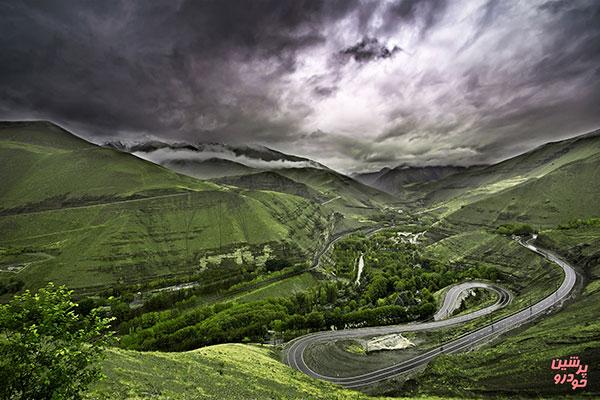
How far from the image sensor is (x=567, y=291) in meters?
101

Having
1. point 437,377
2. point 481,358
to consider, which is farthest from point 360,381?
point 481,358

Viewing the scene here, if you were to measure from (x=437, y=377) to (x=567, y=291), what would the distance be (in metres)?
76.5

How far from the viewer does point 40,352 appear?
1537cm

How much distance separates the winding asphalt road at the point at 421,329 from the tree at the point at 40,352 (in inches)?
2688

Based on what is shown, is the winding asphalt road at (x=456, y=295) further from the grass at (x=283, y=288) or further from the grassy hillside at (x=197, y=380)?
the grassy hillside at (x=197, y=380)

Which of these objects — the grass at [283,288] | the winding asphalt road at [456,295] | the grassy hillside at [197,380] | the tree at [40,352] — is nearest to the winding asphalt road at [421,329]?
the winding asphalt road at [456,295]

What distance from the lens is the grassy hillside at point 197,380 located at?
1256 inches

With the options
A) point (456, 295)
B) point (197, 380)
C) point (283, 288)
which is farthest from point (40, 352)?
point (283, 288)

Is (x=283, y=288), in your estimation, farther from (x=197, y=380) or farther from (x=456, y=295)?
(x=197, y=380)

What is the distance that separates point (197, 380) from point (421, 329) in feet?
288

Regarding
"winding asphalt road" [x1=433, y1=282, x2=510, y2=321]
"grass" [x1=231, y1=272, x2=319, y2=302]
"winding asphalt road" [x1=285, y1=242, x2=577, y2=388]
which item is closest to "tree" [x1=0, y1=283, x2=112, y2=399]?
"winding asphalt road" [x1=285, y1=242, x2=577, y2=388]

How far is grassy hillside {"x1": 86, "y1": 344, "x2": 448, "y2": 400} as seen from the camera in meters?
31.9

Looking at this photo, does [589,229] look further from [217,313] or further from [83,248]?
[83,248]

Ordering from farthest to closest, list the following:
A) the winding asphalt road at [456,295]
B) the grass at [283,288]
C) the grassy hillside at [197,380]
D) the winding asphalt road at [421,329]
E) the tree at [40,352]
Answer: the grass at [283,288] < the winding asphalt road at [456,295] < the winding asphalt road at [421,329] < the grassy hillside at [197,380] < the tree at [40,352]
